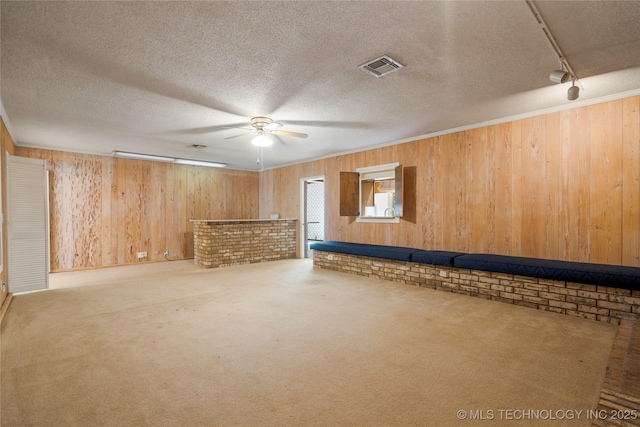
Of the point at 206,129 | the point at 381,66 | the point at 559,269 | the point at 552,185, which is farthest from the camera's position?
the point at 206,129

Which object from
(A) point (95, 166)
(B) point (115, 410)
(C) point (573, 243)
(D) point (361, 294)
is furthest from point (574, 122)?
(A) point (95, 166)

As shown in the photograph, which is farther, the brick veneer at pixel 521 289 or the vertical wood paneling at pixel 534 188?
the vertical wood paneling at pixel 534 188

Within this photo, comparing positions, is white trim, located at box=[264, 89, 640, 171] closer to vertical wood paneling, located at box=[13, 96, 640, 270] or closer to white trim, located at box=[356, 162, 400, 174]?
vertical wood paneling, located at box=[13, 96, 640, 270]

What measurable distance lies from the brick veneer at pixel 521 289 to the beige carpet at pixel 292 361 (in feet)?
0.60

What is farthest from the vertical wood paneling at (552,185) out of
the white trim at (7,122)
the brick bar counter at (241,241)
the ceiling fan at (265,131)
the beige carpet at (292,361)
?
the white trim at (7,122)

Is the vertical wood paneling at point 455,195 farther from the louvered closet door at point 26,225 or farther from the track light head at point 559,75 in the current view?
the louvered closet door at point 26,225

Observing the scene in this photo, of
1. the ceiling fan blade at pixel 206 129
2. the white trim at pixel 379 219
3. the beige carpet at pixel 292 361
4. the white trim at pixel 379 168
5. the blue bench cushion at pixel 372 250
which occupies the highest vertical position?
the ceiling fan blade at pixel 206 129

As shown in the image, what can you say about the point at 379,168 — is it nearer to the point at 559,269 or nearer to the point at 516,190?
the point at 516,190

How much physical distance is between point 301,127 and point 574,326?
4.04 m

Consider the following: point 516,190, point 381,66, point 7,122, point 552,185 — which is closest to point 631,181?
point 552,185

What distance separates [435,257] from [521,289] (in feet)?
3.52

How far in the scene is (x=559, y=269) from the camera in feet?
→ 10.8

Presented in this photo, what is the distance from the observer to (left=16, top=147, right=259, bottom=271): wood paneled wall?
236 inches

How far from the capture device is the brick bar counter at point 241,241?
6344 millimetres
